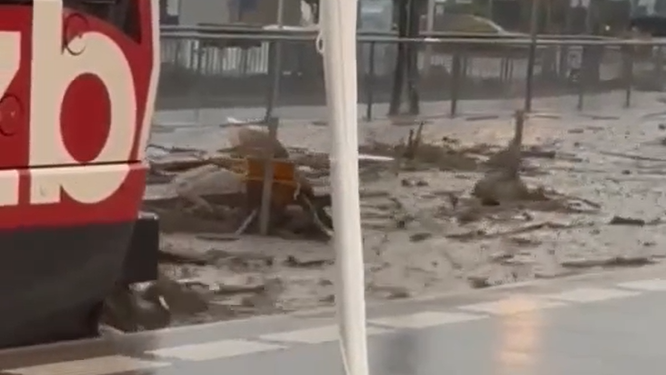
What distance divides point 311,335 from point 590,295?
223 centimetres

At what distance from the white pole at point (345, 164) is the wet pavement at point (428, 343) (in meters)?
2.35

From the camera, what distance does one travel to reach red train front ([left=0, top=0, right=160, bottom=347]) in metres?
6.82

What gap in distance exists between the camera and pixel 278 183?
41.1ft

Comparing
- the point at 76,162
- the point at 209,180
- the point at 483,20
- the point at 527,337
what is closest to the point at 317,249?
the point at 209,180

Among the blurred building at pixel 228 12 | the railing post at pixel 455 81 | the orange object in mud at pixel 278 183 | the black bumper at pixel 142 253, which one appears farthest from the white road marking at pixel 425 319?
the railing post at pixel 455 81

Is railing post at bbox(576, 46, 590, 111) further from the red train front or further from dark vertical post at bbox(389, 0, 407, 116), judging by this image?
the red train front

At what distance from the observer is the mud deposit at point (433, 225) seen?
10.4 meters

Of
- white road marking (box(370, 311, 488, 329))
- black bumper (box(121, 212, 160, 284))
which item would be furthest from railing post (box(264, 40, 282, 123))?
black bumper (box(121, 212, 160, 284))

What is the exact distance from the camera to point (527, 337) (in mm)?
8203

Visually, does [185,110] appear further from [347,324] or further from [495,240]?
[347,324]

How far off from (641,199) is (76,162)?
10.1 meters

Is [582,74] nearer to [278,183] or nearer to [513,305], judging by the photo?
[278,183]

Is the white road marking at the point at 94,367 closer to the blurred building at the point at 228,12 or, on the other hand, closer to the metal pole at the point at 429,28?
the blurred building at the point at 228,12

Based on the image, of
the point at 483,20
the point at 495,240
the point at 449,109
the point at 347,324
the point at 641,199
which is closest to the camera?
the point at 347,324
